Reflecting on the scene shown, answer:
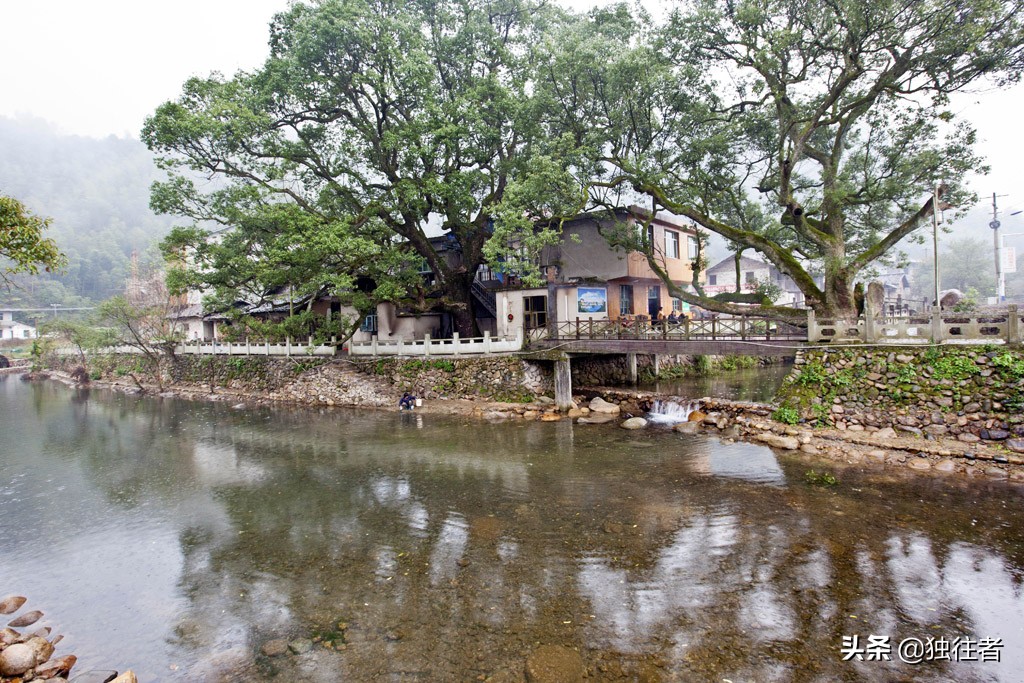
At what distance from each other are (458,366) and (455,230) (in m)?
7.45

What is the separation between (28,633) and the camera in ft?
24.8

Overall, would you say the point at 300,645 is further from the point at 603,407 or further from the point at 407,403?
the point at 407,403

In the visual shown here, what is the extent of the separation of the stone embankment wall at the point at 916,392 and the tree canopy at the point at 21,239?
67.3 feet

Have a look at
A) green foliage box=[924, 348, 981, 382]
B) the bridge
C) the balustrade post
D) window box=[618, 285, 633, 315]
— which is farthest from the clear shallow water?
the balustrade post

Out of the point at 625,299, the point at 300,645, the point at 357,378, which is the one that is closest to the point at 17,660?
the point at 300,645

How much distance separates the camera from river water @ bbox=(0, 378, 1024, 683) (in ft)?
22.0

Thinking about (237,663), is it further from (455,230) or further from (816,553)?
(455,230)

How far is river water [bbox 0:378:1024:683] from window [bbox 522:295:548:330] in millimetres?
11900

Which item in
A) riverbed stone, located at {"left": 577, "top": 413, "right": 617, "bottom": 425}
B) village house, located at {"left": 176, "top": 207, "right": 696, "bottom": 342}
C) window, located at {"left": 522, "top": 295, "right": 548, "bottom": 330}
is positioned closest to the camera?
riverbed stone, located at {"left": 577, "top": 413, "right": 617, "bottom": 425}

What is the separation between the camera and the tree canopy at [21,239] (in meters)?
8.73

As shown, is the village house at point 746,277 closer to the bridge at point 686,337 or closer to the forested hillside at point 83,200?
the bridge at point 686,337

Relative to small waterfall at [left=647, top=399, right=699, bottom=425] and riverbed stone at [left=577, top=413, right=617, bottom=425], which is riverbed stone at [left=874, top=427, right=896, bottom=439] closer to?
small waterfall at [left=647, top=399, right=699, bottom=425]

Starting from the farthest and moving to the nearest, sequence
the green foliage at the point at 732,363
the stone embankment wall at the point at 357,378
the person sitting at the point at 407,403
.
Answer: the green foliage at the point at 732,363 < the person sitting at the point at 407,403 < the stone embankment wall at the point at 357,378

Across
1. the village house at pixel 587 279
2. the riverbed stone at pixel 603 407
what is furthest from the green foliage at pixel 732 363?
the riverbed stone at pixel 603 407
